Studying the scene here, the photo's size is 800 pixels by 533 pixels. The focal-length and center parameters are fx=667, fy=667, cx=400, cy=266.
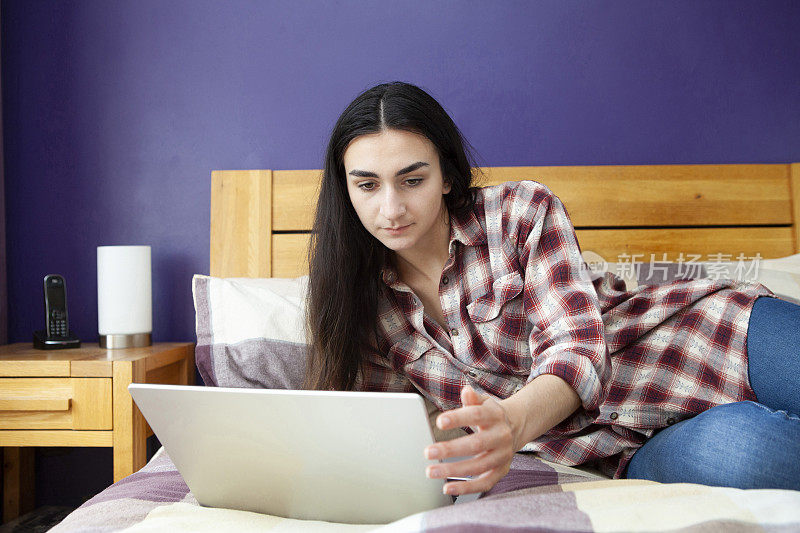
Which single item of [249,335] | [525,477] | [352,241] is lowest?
[525,477]

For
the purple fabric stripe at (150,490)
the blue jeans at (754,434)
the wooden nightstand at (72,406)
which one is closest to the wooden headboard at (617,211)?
the wooden nightstand at (72,406)

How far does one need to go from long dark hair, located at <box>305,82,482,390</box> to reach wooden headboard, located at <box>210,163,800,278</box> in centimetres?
73

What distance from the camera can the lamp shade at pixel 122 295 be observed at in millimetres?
1917

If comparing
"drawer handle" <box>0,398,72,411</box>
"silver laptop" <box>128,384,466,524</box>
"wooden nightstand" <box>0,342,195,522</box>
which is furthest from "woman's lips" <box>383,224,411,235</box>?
"drawer handle" <box>0,398,72,411</box>

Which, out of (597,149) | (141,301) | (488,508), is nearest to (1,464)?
(141,301)

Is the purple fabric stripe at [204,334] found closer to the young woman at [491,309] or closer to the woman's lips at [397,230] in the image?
the young woman at [491,309]

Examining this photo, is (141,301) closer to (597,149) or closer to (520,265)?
(520,265)

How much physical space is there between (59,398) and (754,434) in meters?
1.53

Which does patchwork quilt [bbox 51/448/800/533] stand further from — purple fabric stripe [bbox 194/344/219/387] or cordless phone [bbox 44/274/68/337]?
cordless phone [bbox 44/274/68/337]

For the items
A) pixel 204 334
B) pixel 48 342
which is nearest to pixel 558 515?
pixel 204 334

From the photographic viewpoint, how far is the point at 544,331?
1123 mm

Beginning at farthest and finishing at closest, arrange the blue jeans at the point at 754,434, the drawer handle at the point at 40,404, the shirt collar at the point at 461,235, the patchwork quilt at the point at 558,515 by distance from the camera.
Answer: the drawer handle at the point at 40,404 → the shirt collar at the point at 461,235 → the blue jeans at the point at 754,434 → the patchwork quilt at the point at 558,515

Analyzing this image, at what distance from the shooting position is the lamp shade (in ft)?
6.29

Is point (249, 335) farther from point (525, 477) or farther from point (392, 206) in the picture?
point (525, 477)
